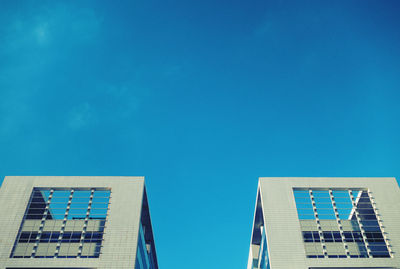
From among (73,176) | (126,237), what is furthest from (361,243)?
(73,176)

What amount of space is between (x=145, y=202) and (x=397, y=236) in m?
33.7

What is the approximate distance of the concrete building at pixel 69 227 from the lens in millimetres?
44344

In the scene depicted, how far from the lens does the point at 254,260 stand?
212 feet

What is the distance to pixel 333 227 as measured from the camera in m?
48.5

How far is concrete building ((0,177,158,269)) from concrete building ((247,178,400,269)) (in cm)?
1735

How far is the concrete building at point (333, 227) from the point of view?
45381 millimetres

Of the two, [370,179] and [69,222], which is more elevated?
[370,179]

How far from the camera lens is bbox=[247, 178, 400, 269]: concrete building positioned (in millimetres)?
45381

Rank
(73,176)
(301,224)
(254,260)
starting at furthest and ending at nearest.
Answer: (254,260) → (73,176) → (301,224)

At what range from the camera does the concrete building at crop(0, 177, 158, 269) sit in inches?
1746

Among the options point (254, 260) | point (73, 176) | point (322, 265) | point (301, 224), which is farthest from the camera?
point (254, 260)

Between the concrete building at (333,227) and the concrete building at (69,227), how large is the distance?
17.3m

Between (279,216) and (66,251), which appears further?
(279,216)

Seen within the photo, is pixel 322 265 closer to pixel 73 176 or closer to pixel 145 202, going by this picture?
pixel 145 202
